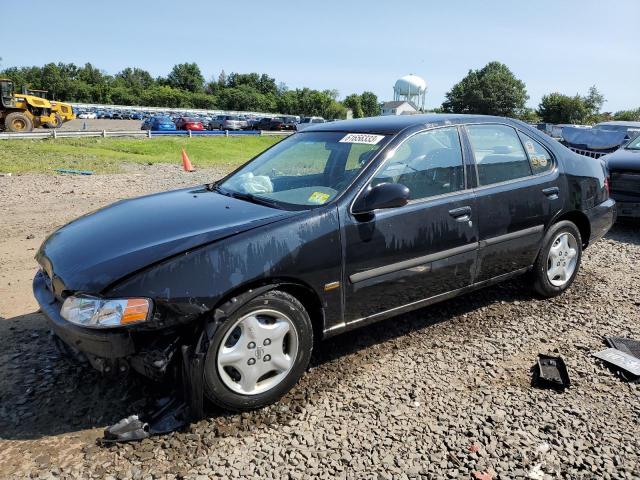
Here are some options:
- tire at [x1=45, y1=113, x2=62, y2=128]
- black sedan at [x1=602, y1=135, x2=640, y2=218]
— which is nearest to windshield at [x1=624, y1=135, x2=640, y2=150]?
A: black sedan at [x1=602, y1=135, x2=640, y2=218]

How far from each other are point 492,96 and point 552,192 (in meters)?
96.1

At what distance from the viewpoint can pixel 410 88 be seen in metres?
86.2

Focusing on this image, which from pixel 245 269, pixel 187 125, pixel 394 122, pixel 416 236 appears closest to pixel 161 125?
pixel 187 125

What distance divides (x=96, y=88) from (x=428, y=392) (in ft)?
339

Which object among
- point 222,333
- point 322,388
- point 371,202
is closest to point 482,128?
point 371,202

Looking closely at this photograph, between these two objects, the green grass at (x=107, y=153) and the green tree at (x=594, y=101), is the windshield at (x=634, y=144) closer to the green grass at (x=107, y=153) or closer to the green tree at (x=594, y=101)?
the green grass at (x=107, y=153)

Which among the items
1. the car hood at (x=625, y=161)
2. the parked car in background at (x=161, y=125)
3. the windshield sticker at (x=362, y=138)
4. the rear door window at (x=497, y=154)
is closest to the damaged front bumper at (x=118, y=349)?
the windshield sticker at (x=362, y=138)

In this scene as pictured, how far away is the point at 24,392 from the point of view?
120 inches

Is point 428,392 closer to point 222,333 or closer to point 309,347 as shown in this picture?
point 309,347

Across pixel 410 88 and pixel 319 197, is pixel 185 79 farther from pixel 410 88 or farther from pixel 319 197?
pixel 319 197

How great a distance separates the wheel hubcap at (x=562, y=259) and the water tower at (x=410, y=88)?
86.4 m

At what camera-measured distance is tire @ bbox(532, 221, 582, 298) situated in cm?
442

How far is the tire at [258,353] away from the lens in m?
2.71

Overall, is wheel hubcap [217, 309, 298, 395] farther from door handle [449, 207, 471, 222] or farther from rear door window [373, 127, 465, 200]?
door handle [449, 207, 471, 222]
